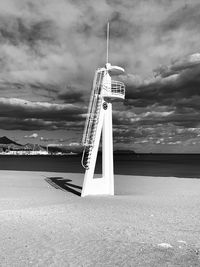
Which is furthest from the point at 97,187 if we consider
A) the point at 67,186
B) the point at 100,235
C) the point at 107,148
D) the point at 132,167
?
the point at 132,167

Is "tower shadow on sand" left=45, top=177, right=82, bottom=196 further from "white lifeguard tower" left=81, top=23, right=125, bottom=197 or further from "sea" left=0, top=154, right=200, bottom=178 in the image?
"sea" left=0, top=154, right=200, bottom=178

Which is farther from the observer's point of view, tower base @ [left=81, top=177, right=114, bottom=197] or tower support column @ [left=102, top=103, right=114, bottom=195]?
tower support column @ [left=102, top=103, right=114, bottom=195]

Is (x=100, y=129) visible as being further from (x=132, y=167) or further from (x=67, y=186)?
(x=132, y=167)

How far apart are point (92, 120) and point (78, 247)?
9.47 meters

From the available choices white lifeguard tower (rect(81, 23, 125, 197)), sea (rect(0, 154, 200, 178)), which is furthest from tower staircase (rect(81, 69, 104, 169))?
sea (rect(0, 154, 200, 178))

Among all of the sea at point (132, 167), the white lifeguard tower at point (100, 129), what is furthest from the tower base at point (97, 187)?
the sea at point (132, 167)

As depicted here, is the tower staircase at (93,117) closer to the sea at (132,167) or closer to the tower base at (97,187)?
the tower base at (97,187)

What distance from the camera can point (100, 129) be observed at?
1677cm

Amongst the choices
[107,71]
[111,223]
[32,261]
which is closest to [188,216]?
[111,223]

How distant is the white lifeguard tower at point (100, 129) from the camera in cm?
1653

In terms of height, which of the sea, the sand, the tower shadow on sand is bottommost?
the sand

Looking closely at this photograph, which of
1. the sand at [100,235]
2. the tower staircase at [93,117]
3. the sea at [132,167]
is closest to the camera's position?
the sand at [100,235]

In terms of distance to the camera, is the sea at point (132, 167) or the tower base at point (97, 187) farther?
the sea at point (132, 167)

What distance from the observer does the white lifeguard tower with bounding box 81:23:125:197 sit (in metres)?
16.5
